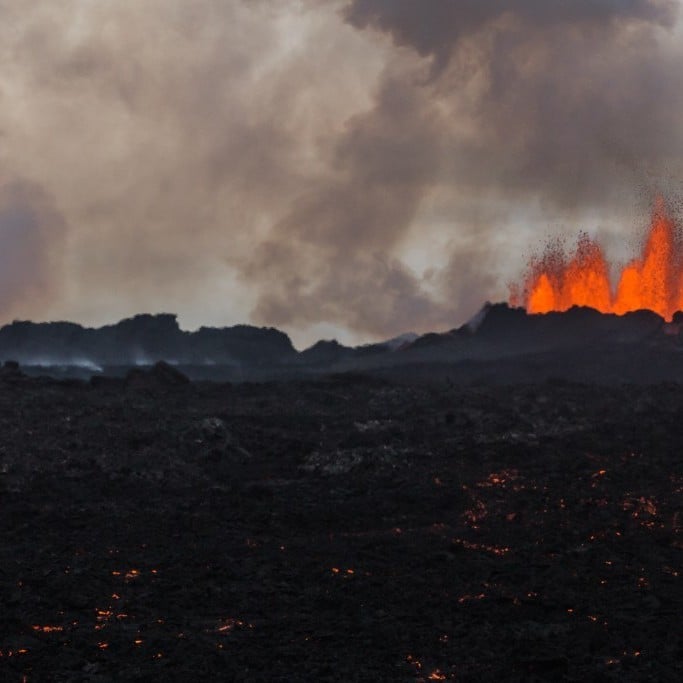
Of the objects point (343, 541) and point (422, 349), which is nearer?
point (343, 541)

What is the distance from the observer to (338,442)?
4378 cm

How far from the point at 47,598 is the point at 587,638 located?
463 inches

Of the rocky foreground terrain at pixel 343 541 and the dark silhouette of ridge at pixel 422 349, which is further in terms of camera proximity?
the dark silhouette of ridge at pixel 422 349

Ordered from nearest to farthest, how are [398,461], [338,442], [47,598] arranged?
1. [47,598]
2. [398,461]
3. [338,442]

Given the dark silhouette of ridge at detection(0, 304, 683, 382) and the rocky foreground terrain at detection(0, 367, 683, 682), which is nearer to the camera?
the rocky foreground terrain at detection(0, 367, 683, 682)

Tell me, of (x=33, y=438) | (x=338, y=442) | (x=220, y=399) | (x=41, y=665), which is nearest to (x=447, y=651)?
(x=41, y=665)

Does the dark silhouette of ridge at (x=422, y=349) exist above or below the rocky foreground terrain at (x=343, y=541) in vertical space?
above

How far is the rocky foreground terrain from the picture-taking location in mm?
19625

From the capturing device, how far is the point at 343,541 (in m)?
28.9

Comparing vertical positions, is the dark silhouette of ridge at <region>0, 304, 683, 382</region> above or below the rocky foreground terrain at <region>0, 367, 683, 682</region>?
above

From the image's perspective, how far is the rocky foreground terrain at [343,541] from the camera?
19625 mm

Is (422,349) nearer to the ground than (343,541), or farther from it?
farther from it

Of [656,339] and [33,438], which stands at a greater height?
[656,339]

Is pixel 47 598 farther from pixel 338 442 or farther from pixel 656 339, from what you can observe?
pixel 656 339
